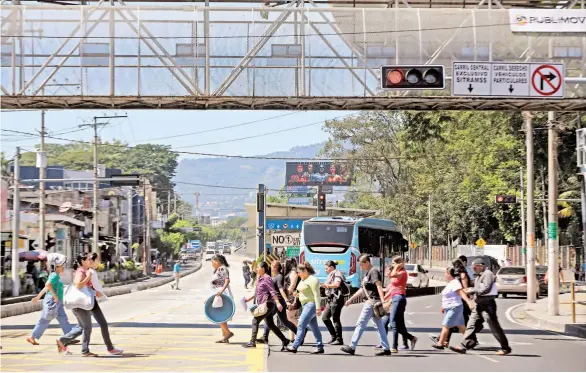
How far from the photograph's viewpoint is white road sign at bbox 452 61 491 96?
92.2 ft

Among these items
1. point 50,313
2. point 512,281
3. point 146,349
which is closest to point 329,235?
point 512,281

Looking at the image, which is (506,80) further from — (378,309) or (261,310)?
(261,310)

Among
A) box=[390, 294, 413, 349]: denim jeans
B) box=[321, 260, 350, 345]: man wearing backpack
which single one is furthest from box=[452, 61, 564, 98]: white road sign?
box=[390, 294, 413, 349]: denim jeans

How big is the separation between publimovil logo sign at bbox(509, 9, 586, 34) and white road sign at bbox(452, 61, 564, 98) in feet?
3.32

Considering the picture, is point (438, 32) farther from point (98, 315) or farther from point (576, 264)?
point (576, 264)

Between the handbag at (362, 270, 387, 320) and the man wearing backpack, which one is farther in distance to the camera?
the man wearing backpack

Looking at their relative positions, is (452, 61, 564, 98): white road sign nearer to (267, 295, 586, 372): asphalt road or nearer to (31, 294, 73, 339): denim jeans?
(267, 295, 586, 372): asphalt road

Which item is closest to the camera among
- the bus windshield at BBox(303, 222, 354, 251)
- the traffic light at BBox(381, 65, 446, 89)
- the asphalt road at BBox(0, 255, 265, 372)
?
the asphalt road at BBox(0, 255, 265, 372)

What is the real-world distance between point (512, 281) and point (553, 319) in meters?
17.0

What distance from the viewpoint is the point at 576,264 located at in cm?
7581

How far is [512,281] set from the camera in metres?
47.5

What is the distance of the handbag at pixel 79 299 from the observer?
17734 mm

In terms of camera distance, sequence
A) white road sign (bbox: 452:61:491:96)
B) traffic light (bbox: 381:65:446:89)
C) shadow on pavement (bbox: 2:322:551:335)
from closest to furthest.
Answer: shadow on pavement (bbox: 2:322:551:335), traffic light (bbox: 381:65:446:89), white road sign (bbox: 452:61:491:96)

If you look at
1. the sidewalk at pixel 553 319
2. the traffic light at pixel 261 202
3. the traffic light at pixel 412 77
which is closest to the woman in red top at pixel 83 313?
the traffic light at pixel 412 77
